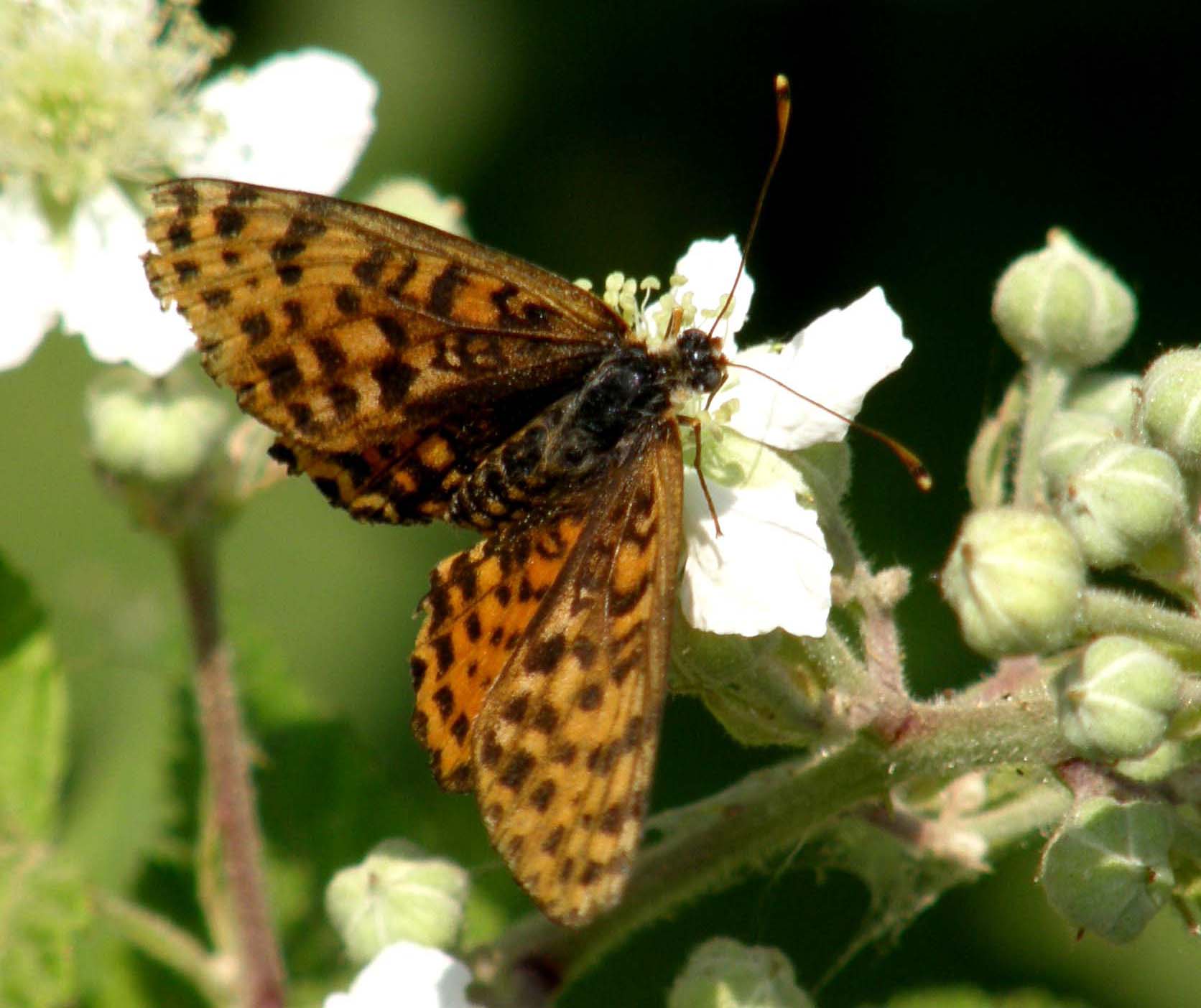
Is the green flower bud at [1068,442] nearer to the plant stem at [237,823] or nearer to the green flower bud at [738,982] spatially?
the green flower bud at [738,982]

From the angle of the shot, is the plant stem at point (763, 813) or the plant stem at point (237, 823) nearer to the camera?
the plant stem at point (763, 813)

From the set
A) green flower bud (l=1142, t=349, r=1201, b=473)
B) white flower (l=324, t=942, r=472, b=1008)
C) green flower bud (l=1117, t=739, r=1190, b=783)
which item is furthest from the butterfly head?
white flower (l=324, t=942, r=472, b=1008)

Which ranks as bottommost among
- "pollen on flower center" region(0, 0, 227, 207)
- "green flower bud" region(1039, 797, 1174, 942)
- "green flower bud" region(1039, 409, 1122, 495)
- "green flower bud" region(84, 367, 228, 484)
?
"green flower bud" region(1039, 797, 1174, 942)

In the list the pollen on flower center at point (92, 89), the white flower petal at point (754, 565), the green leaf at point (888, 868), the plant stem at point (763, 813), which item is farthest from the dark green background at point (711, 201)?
the white flower petal at point (754, 565)

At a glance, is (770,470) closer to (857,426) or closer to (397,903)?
(857,426)

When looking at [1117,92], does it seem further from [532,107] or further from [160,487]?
[160,487]

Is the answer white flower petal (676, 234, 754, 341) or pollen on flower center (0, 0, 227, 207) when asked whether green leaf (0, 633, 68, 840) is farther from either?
white flower petal (676, 234, 754, 341)
